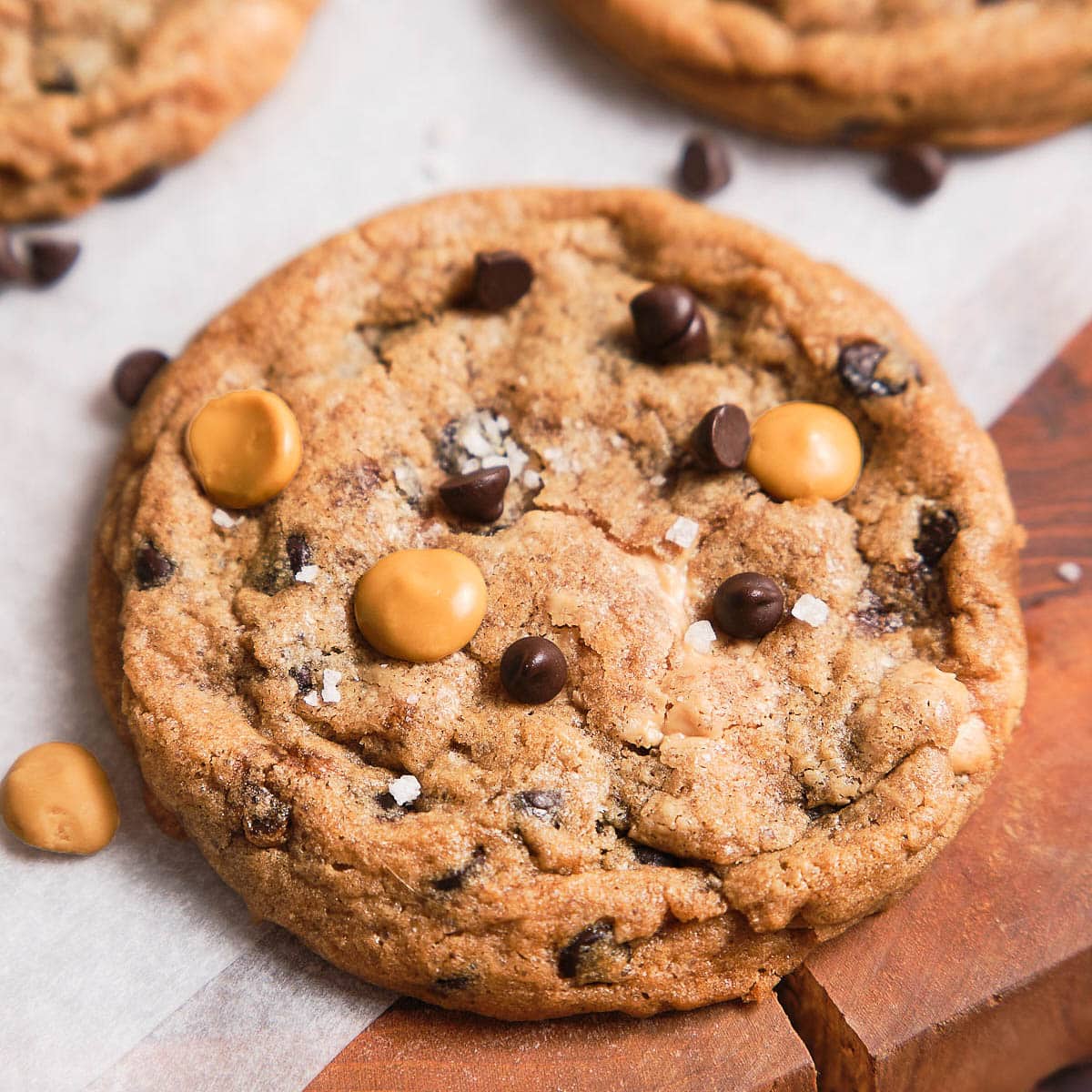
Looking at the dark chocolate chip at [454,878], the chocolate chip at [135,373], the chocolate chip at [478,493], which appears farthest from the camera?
the chocolate chip at [135,373]

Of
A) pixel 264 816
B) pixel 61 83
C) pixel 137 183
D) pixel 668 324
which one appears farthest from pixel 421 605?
pixel 61 83

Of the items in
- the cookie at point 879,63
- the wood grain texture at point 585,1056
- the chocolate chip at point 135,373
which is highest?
the cookie at point 879,63

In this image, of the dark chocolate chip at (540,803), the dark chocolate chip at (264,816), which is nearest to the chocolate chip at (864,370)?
the dark chocolate chip at (540,803)

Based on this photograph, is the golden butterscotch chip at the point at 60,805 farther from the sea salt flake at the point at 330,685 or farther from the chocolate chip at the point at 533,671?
the chocolate chip at the point at 533,671

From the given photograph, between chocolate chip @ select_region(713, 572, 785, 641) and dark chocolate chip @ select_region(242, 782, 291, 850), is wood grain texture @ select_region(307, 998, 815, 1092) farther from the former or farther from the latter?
chocolate chip @ select_region(713, 572, 785, 641)

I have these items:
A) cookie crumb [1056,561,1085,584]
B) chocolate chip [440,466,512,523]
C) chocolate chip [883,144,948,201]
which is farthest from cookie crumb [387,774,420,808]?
chocolate chip [883,144,948,201]

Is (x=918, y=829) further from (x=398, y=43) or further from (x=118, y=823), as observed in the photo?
(x=398, y=43)
